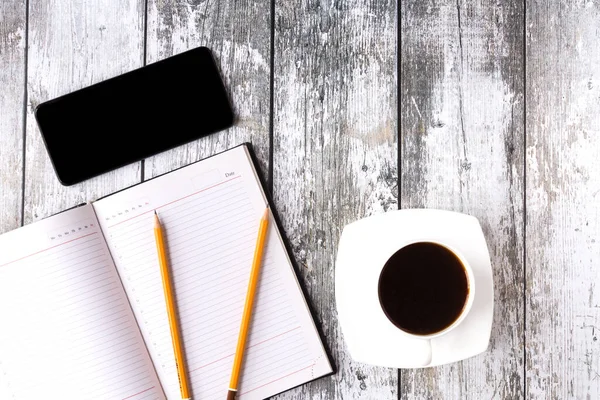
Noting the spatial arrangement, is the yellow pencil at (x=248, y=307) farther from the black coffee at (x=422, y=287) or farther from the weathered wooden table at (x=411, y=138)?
the black coffee at (x=422, y=287)

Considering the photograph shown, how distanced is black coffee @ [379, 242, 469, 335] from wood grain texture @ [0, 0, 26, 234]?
468 mm

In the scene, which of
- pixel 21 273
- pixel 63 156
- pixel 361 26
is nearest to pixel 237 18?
pixel 361 26

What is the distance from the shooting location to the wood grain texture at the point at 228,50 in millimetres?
702

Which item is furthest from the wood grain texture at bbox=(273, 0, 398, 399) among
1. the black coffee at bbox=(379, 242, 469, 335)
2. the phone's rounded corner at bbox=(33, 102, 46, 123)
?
the phone's rounded corner at bbox=(33, 102, 46, 123)

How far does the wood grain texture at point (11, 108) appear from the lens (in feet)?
2.31

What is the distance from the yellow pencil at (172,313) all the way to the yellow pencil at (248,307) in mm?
54

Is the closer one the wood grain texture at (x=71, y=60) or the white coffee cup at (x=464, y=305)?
the white coffee cup at (x=464, y=305)

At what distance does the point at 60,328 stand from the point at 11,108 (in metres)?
0.28

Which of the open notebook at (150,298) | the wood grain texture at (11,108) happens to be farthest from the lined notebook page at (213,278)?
the wood grain texture at (11,108)

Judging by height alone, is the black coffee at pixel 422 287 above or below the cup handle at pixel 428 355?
above

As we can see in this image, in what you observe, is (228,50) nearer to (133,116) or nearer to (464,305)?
(133,116)

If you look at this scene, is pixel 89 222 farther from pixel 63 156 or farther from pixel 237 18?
pixel 237 18

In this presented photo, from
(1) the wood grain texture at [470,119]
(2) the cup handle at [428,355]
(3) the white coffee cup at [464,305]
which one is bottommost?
(2) the cup handle at [428,355]

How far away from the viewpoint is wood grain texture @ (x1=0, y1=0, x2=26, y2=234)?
70cm
